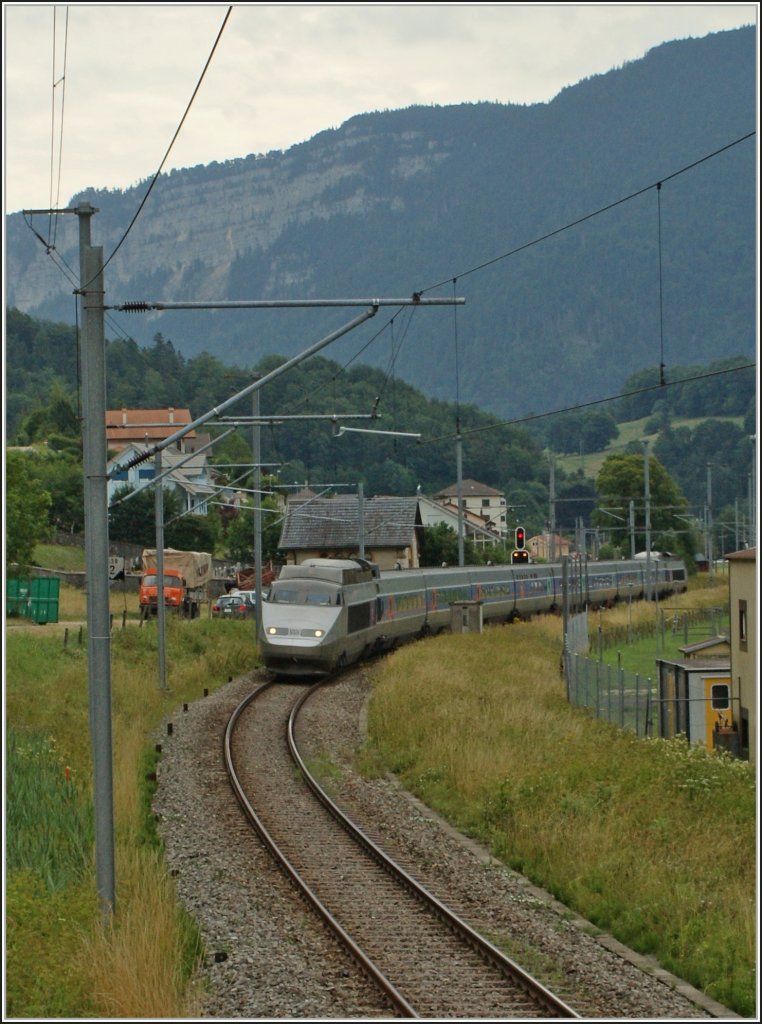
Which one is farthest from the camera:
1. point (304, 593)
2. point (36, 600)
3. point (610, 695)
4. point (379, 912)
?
point (36, 600)

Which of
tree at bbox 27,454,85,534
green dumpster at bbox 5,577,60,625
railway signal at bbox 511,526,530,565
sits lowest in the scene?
green dumpster at bbox 5,577,60,625

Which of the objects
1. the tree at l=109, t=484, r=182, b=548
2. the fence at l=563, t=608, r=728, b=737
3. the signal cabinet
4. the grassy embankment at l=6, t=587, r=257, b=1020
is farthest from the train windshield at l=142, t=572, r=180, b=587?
the signal cabinet

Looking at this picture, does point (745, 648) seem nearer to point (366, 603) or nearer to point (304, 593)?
point (304, 593)

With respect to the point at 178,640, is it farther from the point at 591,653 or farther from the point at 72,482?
the point at 72,482

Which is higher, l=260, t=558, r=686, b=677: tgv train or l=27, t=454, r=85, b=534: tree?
l=27, t=454, r=85, b=534: tree

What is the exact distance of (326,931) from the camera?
44.9 feet

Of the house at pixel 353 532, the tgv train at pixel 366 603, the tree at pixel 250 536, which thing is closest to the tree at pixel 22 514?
the tgv train at pixel 366 603

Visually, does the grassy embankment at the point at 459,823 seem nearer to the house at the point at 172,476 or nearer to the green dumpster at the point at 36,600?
the green dumpster at the point at 36,600

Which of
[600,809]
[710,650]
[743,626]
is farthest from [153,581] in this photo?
[600,809]

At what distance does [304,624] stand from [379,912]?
21.7 meters

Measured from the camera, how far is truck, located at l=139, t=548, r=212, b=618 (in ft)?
193

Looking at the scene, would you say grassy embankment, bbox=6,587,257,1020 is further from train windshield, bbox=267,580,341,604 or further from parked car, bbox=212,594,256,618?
parked car, bbox=212,594,256,618

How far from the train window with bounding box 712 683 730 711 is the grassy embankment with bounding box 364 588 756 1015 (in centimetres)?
305

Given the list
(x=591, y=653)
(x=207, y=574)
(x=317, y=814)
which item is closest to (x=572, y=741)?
(x=317, y=814)
